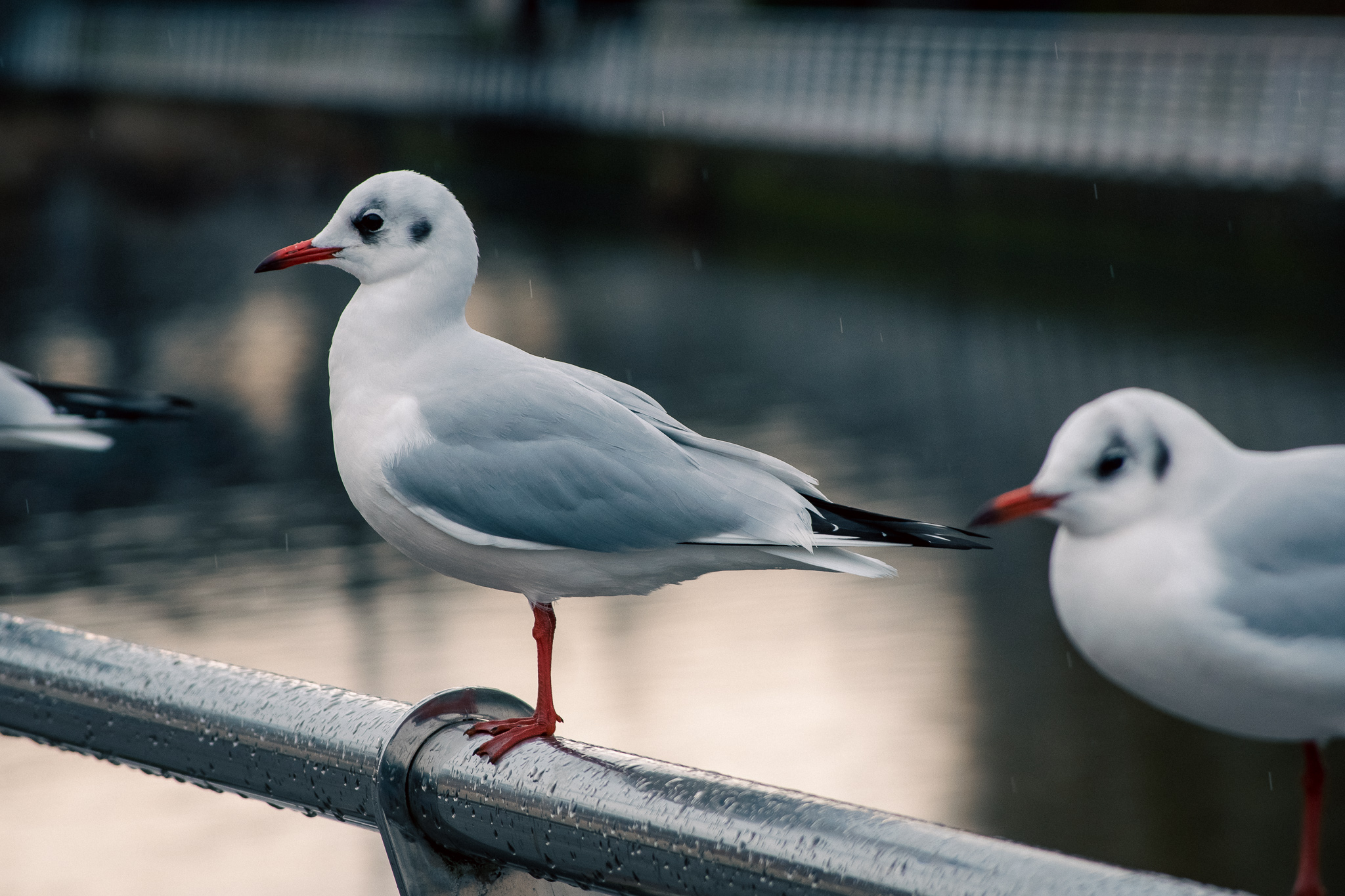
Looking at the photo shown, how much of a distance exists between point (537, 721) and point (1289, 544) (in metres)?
0.75

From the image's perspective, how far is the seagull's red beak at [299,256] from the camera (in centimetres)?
169

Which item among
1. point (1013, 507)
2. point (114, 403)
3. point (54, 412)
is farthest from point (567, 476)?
point (54, 412)

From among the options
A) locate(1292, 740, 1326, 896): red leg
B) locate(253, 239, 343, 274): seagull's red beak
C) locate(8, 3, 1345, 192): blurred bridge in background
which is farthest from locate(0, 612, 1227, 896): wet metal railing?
locate(8, 3, 1345, 192): blurred bridge in background

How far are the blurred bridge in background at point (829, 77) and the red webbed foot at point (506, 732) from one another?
1269 centimetres

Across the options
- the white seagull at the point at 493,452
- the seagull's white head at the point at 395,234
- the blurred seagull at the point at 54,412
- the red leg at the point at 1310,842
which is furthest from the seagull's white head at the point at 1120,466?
the blurred seagull at the point at 54,412

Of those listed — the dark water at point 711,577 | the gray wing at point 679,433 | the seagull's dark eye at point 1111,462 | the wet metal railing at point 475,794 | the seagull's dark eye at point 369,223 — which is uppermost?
the seagull's dark eye at point 369,223

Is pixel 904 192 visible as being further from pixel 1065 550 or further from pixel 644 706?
pixel 1065 550

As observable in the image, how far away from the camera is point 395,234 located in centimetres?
172

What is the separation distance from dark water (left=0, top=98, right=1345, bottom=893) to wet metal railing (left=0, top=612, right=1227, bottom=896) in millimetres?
4893

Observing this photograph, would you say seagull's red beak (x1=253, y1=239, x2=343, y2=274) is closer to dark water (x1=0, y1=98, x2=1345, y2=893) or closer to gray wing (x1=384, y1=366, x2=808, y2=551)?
gray wing (x1=384, y1=366, x2=808, y2=551)

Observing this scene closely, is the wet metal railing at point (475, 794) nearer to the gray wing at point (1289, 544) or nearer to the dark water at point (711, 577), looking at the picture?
the gray wing at point (1289, 544)

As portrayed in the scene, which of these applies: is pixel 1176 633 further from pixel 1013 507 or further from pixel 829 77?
pixel 829 77

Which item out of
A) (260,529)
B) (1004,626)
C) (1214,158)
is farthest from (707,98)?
(1004,626)

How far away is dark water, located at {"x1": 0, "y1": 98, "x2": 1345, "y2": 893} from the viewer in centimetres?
684
